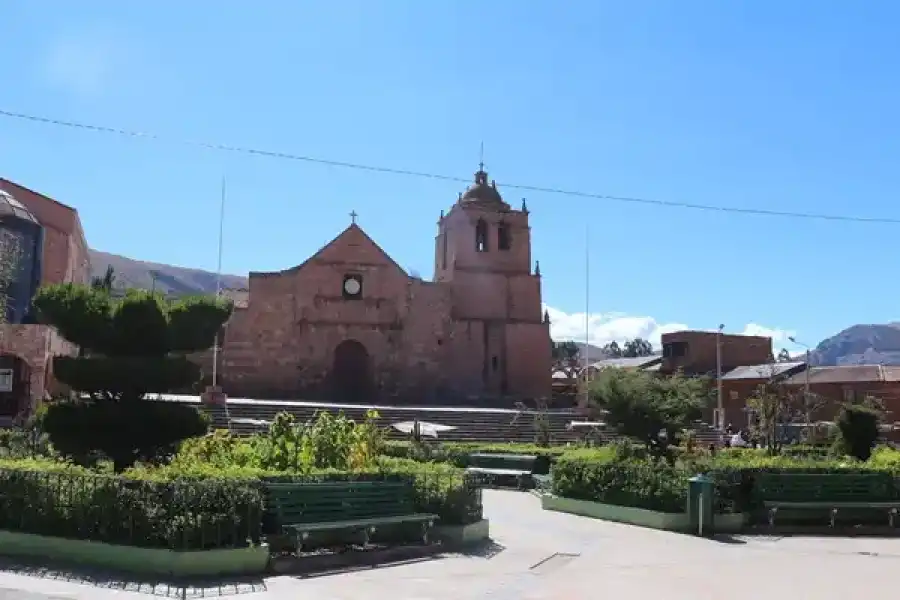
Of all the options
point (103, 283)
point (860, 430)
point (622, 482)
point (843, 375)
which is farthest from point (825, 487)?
point (843, 375)

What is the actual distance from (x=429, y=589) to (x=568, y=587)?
1.41 metres

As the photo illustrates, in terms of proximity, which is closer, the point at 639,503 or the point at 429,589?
the point at 429,589

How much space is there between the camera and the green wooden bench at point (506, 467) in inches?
760

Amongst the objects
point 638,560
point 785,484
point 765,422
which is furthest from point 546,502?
point 765,422

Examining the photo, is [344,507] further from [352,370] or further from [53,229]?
[352,370]

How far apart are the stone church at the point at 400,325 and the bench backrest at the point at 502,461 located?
20669mm

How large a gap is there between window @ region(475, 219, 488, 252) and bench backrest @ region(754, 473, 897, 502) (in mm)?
31417

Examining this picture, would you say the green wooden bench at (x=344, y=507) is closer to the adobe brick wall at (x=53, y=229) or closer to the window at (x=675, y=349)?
the adobe brick wall at (x=53, y=229)

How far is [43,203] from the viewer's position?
3741cm

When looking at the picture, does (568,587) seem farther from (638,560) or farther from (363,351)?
(363,351)

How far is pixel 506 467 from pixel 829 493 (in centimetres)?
857

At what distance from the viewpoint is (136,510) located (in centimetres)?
880

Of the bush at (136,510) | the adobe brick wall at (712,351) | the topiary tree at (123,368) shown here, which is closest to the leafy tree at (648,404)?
the topiary tree at (123,368)

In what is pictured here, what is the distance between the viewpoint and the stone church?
41.4 m
